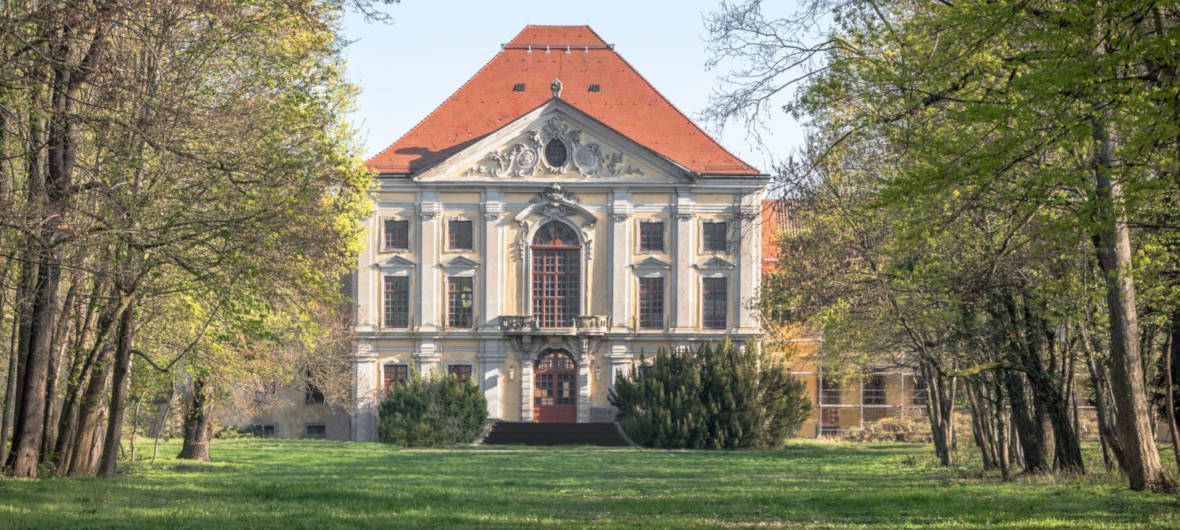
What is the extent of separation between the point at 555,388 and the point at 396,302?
7.39 metres

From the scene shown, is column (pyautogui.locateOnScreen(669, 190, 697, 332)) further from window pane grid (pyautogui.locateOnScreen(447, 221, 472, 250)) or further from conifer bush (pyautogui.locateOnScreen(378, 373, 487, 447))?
conifer bush (pyautogui.locateOnScreen(378, 373, 487, 447))

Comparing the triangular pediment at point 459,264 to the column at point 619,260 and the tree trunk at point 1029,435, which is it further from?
the tree trunk at point 1029,435

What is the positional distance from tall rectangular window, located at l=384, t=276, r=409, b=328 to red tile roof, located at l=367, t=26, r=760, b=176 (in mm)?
4483

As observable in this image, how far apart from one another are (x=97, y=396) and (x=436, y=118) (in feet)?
131

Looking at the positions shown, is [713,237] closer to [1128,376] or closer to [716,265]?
[716,265]

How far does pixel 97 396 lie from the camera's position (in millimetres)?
22094

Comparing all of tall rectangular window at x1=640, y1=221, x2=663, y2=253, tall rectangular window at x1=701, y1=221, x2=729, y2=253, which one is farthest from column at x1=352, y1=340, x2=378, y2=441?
tall rectangular window at x1=701, y1=221, x2=729, y2=253

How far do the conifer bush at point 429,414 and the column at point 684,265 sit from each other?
11.8m

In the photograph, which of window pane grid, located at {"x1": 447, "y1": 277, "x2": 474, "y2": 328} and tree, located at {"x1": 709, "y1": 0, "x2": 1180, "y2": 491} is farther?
window pane grid, located at {"x1": 447, "y1": 277, "x2": 474, "y2": 328}

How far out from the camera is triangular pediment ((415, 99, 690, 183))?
58219mm

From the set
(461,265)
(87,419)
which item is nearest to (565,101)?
(461,265)

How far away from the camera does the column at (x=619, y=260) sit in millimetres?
58750

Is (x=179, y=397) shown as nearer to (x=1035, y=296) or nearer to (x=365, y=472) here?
(x=365, y=472)

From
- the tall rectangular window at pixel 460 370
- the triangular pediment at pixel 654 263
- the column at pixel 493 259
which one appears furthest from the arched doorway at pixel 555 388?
the triangular pediment at pixel 654 263
